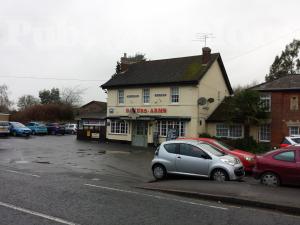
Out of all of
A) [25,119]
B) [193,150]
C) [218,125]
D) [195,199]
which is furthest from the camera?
[25,119]

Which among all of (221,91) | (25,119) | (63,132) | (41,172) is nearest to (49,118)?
(25,119)

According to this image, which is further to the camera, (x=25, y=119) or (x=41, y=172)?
(x=25, y=119)

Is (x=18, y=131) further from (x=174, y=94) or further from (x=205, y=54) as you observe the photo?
(x=205, y=54)

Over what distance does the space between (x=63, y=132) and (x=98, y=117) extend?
14205 millimetres

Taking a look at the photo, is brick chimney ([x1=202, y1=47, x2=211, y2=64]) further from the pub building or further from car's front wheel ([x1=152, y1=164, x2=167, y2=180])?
car's front wheel ([x1=152, y1=164, x2=167, y2=180])

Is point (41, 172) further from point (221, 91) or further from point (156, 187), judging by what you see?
point (221, 91)

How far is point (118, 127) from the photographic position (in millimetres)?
36562

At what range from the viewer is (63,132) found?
167 feet

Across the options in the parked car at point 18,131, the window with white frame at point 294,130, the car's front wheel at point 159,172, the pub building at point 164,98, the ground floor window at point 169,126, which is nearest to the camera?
the car's front wheel at point 159,172

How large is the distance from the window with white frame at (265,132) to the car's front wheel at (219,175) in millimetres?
17131

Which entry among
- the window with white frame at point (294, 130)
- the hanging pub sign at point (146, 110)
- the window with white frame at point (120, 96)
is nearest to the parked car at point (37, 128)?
the window with white frame at point (120, 96)

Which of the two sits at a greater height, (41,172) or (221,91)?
(221,91)

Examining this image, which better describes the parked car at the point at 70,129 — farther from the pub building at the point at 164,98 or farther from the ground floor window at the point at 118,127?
the ground floor window at the point at 118,127

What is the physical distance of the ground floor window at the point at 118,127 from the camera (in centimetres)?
3588
